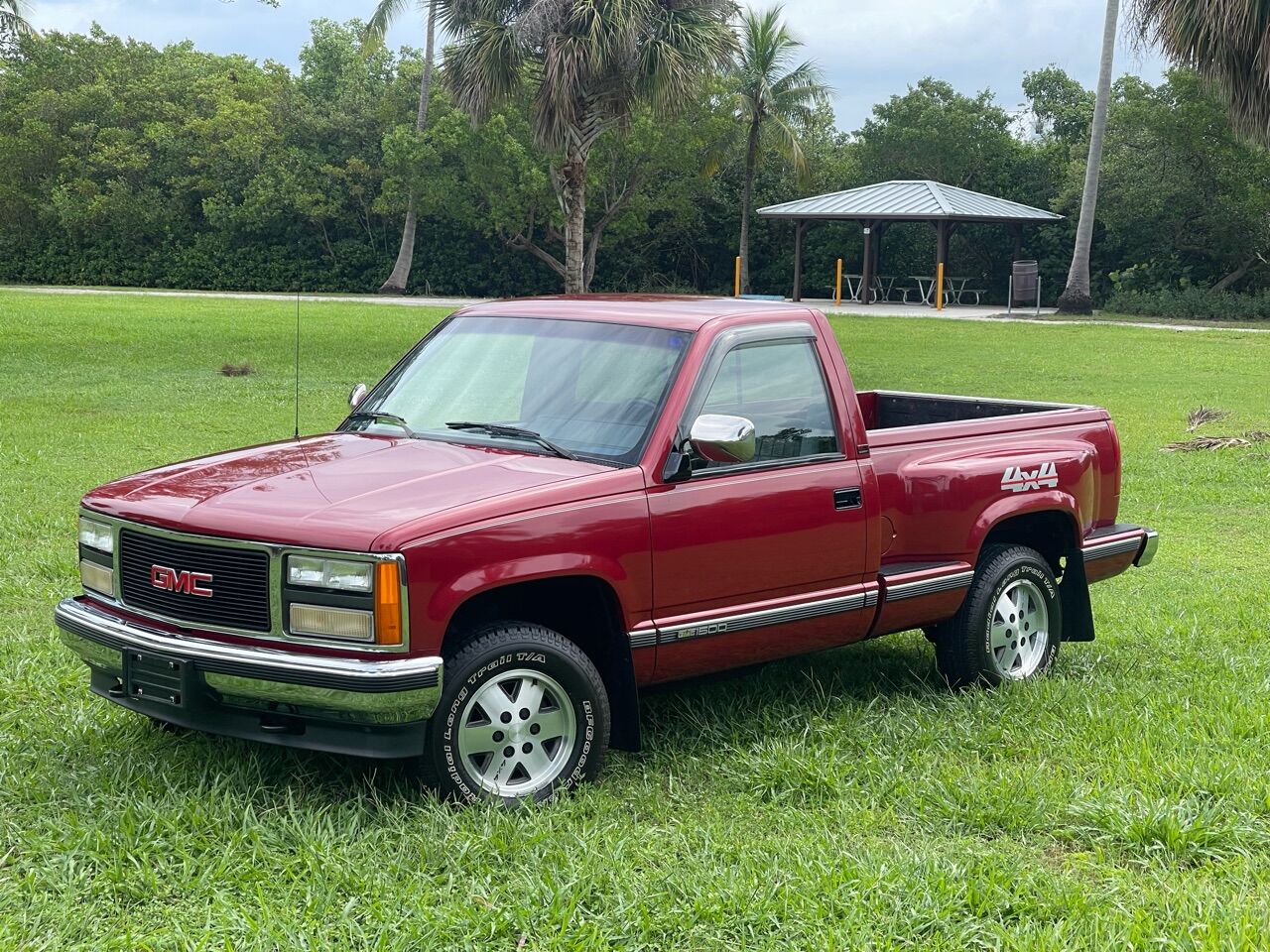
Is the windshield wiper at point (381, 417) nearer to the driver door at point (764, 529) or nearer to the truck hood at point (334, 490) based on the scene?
the truck hood at point (334, 490)

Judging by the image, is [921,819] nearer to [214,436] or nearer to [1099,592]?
[1099,592]

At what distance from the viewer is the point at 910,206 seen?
1485 inches

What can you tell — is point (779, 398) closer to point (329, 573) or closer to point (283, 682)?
point (329, 573)

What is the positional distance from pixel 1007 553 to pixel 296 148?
44.3 meters

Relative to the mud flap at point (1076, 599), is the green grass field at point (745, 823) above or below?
below

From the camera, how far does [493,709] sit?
15.4 ft

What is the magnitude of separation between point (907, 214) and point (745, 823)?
3387 cm

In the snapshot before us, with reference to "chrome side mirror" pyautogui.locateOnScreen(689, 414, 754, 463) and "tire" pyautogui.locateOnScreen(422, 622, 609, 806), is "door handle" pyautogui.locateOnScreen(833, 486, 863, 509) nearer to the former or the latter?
"chrome side mirror" pyautogui.locateOnScreen(689, 414, 754, 463)

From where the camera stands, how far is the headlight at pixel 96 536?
4961 millimetres

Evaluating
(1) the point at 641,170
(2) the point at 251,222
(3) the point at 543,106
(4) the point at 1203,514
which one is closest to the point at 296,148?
(2) the point at 251,222

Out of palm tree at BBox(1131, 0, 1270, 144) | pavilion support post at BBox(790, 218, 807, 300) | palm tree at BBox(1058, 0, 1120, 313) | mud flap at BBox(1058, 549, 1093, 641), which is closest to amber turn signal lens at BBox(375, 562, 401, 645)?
mud flap at BBox(1058, 549, 1093, 641)

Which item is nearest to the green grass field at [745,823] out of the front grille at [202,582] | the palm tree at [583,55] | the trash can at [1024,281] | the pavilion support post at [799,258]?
the front grille at [202,582]

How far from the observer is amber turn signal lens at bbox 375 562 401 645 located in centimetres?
437

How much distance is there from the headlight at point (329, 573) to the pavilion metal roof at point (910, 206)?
111 ft
